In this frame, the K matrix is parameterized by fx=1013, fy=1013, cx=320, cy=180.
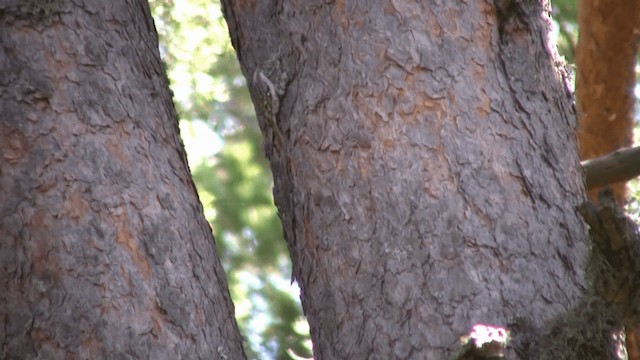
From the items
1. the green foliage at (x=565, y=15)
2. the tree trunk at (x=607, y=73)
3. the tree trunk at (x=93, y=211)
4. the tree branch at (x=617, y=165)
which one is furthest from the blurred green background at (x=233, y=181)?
the tree trunk at (x=93, y=211)

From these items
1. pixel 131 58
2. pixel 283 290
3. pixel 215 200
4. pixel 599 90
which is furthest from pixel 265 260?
pixel 131 58

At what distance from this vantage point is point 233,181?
6.55 meters

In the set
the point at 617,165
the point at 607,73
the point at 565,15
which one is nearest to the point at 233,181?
the point at 565,15

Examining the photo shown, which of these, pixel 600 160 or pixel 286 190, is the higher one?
pixel 600 160

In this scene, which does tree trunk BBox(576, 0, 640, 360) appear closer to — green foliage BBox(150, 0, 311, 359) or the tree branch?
the tree branch

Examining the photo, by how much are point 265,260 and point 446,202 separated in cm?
451

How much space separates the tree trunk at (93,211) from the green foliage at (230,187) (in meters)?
3.03

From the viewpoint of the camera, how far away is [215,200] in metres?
5.84

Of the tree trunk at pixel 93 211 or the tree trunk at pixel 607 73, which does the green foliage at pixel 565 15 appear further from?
the tree trunk at pixel 93 211

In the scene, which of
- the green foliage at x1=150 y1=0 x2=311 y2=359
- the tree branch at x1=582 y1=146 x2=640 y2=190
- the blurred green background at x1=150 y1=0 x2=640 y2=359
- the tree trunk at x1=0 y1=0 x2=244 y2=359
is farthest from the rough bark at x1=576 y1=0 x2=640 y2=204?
the tree trunk at x1=0 y1=0 x2=244 y2=359

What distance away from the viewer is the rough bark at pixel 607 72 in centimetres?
473

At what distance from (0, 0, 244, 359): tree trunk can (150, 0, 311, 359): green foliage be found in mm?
3026

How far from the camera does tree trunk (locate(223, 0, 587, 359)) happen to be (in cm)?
201

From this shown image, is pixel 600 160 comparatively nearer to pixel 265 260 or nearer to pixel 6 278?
pixel 6 278
